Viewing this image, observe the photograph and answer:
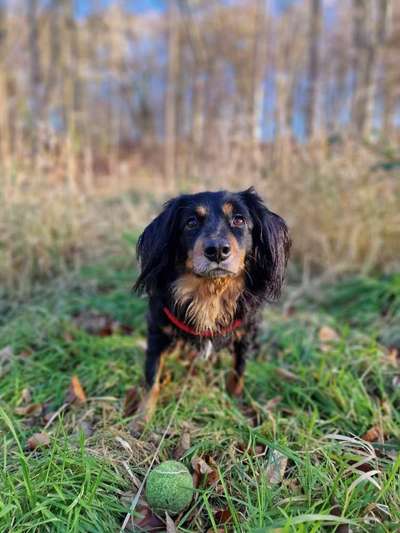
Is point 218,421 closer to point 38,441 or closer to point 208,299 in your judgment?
point 208,299

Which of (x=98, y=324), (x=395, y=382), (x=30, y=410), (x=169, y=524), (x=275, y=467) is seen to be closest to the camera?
(x=169, y=524)

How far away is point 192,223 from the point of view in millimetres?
1950

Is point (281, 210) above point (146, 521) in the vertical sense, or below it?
above

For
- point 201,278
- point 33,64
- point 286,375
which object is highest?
point 33,64

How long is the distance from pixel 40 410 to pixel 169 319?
83cm

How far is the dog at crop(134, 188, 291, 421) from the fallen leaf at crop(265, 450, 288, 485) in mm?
631

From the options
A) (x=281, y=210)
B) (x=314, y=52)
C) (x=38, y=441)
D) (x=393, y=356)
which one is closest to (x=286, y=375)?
(x=393, y=356)

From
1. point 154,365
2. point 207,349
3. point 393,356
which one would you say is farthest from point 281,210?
point 154,365

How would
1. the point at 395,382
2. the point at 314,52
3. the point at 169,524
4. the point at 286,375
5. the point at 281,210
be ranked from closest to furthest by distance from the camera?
the point at 169,524 → the point at 395,382 → the point at 286,375 → the point at 281,210 → the point at 314,52

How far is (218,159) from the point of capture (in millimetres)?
4625

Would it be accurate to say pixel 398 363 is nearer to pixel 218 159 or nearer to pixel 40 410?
pixel 40 410

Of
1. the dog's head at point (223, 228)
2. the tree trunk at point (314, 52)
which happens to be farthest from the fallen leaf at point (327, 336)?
the tree trunk at point (314, 52)

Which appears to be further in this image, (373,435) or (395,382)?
(395,382)

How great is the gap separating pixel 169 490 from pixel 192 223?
3.72ft
